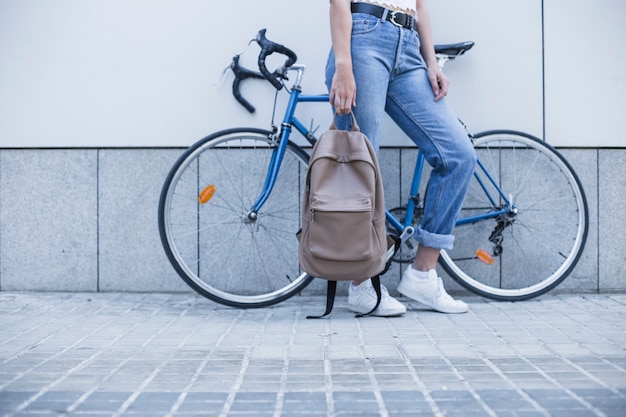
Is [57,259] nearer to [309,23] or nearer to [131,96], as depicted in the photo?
[131,96]

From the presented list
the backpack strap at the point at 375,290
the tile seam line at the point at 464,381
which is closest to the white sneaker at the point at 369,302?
the backpack strap at the point at 375,290

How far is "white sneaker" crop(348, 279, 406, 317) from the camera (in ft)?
13.9

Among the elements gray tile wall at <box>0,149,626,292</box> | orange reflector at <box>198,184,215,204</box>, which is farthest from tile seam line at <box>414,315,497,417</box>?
gray tile wall at <box>0,149,626,292</box>

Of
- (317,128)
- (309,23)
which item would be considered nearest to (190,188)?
(317,128)

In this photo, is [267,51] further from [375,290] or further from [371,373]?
[371,373]

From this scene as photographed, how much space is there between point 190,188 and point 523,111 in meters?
2.20

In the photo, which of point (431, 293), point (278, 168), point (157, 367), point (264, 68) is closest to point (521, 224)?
point (431, 293)

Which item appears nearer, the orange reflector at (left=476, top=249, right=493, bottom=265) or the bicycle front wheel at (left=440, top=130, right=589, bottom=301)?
the orange reflector at (left=476, top=249, right=493, bottom=265)

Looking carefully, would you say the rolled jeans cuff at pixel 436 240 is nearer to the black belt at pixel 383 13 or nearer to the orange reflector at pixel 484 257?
the orange reflector at pixel 484 257

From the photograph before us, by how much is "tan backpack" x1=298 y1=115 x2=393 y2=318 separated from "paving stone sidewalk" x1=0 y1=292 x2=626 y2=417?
35cm

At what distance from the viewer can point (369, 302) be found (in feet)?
14.1

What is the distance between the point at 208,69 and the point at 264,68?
2.31 feet

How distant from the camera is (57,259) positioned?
4.99 meters

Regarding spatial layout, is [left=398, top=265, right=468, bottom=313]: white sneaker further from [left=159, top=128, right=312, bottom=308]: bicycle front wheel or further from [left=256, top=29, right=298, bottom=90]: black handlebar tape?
[left=256, top=29, right=298, bottom=90]: black handlebar tape
